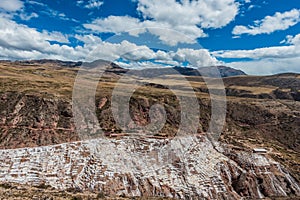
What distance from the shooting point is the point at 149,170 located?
53844 mm

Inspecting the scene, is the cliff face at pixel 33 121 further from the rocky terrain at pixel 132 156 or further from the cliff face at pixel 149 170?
the cliff face at pixel 149 170

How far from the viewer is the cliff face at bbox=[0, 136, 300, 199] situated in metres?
47.7

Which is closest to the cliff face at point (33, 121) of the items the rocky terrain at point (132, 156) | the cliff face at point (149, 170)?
the rocky terrain at point (132, 156)

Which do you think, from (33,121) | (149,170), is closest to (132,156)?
(149,170)

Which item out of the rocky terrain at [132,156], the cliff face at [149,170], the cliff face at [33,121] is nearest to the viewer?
the cliff face at [149,170]

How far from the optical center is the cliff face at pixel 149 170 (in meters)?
47.7

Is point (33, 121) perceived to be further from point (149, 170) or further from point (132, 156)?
point (149, 170)

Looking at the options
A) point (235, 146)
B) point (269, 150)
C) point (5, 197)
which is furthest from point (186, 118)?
point (5, 197)

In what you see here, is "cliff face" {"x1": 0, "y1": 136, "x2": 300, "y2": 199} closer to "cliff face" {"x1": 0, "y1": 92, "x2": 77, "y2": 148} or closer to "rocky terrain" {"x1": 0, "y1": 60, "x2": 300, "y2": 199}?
"rocky terrain" {"x1": 0, "y1": 60, "x2": 300, "y2": 199}

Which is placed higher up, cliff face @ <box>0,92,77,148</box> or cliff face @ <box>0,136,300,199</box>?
cliff face @ <box>0,92,77,148</box>

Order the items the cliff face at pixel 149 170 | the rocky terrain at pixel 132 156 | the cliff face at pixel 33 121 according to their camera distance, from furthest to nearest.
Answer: the cliff face at pixel 33 121 < the rocky terrain at pixel 132 156 < the cliff face at pixel 149 170

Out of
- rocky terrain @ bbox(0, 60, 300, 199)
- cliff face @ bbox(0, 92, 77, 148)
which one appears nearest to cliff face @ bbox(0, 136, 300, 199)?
rocky terrain @ bbox(0, 60, 300, 199)

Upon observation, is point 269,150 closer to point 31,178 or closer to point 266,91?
point 31,178

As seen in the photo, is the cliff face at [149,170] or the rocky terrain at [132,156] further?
the rocky terrain at [132,156]
